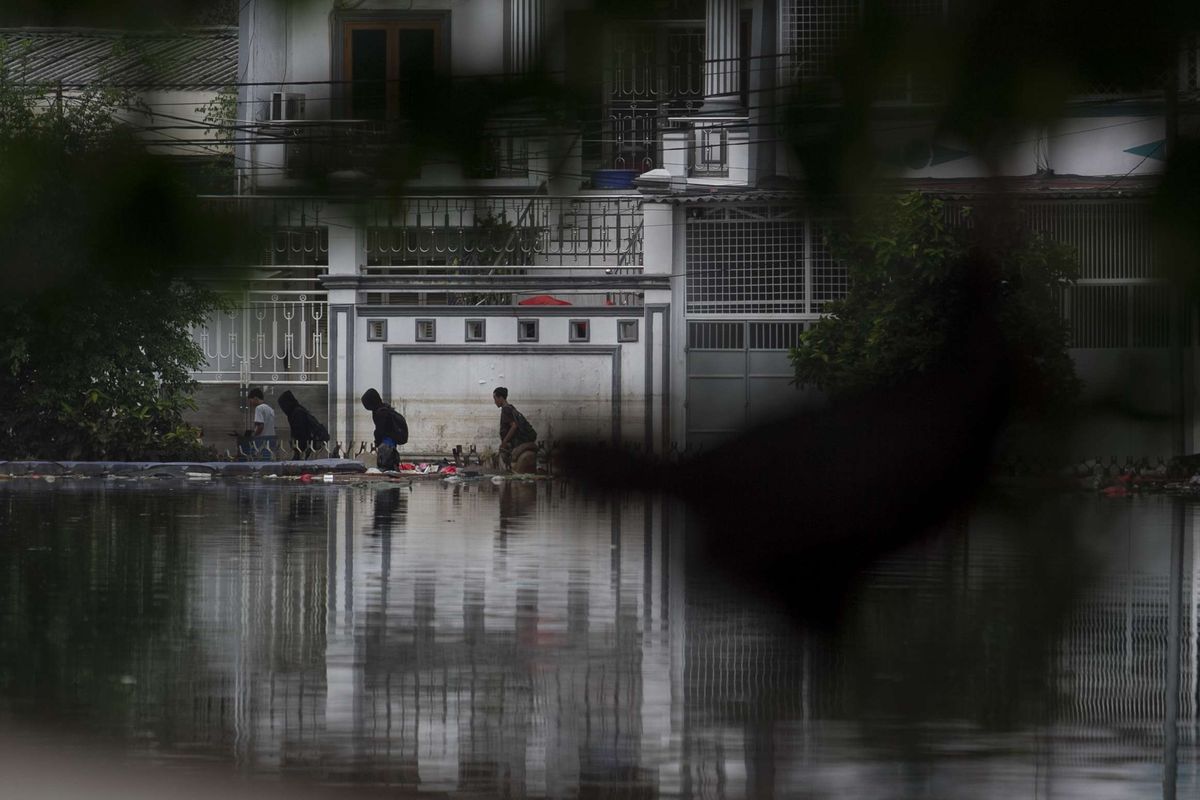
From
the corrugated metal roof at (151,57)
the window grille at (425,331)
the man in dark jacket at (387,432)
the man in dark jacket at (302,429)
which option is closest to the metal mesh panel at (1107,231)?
the corrugated metal roof at (151,57)

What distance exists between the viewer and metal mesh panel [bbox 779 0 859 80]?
2.25 metres

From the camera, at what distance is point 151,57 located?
7.57 feet

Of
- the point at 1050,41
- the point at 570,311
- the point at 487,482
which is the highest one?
the point at 1050,41

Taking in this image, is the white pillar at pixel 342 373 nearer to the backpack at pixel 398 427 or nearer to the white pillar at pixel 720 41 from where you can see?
the backpack at pixel 398 427

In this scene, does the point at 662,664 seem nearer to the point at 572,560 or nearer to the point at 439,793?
the point at 439,793

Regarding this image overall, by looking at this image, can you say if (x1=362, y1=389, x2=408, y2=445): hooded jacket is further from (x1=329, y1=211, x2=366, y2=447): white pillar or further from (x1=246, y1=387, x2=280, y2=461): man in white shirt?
(x1=246, y1=387, x2=280, y2=461): man in white shirt

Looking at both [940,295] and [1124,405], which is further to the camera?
[940,295]

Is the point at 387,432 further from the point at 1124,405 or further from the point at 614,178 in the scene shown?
the point at 614,178

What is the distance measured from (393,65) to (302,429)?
726 inches

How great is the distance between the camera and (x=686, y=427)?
3688 mm

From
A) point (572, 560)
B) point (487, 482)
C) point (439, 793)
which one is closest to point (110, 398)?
point (487, 482)

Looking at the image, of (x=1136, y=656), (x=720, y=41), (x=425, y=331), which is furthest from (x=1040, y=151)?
(x=425, y=331)

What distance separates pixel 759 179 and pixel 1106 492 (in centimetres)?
147

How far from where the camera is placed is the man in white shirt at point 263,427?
20531 mm
